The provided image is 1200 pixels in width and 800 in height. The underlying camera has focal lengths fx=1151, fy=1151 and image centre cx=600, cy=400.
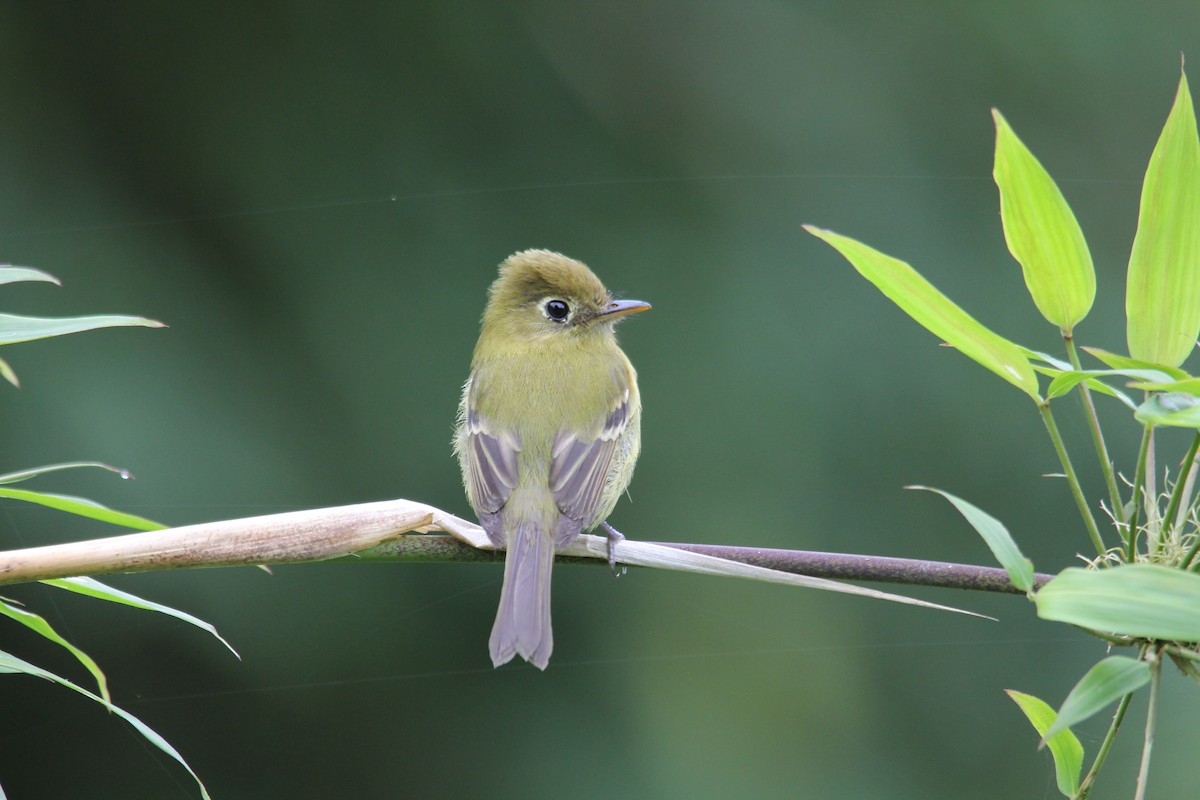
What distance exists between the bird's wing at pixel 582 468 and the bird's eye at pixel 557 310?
49cm

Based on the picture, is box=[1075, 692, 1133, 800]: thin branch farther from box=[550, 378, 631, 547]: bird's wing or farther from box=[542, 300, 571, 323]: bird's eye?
box=[542, 300, 571, 323]: bird's eye

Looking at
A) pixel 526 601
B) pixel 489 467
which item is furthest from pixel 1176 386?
pixel 489 467

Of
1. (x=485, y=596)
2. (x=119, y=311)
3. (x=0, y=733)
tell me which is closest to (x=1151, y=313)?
(x=485, y=596)

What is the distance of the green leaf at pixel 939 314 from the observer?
1.28m

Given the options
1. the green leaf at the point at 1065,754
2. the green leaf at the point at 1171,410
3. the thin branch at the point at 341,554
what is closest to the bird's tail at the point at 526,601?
the thin branch at the point at 341,554

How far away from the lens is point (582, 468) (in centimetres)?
275

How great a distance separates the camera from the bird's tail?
222cm

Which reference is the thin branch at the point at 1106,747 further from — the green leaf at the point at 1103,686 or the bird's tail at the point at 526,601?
the bird's tail at the point at 526,601

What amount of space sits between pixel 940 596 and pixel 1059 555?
0.48m

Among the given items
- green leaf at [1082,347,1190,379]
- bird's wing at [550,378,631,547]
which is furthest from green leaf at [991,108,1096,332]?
bird's wing at [550,378,631,547]

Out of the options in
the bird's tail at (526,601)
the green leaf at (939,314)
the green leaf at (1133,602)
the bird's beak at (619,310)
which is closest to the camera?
the green leaf at (1133,602)

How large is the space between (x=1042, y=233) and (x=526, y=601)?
4.34 ft

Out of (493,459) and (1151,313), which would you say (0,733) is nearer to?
(493,459)

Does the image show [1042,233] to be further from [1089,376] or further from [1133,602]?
[1133,602]
